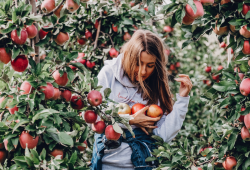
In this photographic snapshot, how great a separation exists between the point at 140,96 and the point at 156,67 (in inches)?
9.4

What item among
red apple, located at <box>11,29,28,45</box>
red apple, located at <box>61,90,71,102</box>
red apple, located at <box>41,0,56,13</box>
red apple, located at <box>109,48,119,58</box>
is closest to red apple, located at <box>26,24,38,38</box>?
red apple, located at <box>11,29,28,45</box>

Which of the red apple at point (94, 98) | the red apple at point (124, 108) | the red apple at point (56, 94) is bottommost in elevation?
the red apple at point (124, 108)

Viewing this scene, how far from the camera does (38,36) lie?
1288mm

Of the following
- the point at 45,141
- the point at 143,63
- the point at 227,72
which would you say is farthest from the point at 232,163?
the point at 45,141

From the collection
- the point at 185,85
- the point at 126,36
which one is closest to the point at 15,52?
the point at 185,85

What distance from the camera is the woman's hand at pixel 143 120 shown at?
Result: 1647 mm

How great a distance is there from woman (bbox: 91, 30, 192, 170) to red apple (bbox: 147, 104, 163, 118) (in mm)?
40

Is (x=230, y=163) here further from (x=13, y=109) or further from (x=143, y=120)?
(x=13, y=109)

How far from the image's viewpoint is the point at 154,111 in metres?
1.77

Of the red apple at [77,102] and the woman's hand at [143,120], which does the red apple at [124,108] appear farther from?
the red apple at [77,102]

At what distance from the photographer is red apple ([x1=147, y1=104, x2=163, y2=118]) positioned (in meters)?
1.76

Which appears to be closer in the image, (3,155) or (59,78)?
(3,155)

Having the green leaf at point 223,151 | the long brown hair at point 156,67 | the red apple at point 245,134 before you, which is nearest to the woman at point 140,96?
the long brown hair at point 156,67

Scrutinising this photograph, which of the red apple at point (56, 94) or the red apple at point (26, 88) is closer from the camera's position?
the red apple at point (26, 88)
